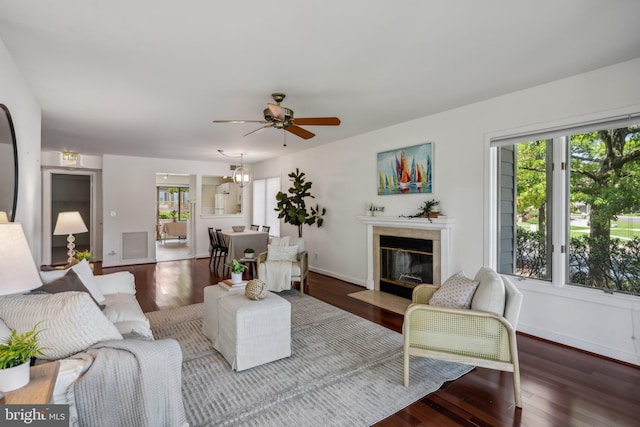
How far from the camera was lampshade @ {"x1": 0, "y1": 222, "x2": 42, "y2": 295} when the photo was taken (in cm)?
142

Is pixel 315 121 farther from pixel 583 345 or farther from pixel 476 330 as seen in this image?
pixel 583 345

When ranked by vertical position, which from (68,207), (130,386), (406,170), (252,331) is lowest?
(252,331)

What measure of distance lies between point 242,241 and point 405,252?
331 centimetres

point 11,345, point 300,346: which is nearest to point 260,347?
point 300,346

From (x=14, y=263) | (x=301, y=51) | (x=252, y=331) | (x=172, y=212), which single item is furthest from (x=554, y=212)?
(x=172, y=212)

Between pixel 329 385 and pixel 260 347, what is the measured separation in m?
0.68

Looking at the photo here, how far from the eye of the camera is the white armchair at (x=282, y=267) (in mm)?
4762

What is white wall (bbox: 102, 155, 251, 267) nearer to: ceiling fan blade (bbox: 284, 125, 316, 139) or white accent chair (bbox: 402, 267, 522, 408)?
ceiling fan blade (bbox: 284, 125, 316, 139)

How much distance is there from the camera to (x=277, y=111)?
10.2 feet

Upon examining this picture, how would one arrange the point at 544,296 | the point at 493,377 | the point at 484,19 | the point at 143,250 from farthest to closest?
the point at 143,250
the point at 544,296
the point at 493,377
the point at 484,19

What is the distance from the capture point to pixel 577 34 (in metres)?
2.33

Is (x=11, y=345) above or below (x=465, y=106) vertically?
below

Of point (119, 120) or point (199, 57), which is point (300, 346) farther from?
point (119, 120)

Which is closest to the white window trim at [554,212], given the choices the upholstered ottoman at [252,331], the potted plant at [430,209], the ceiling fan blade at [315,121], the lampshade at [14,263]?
the potted plant at [430,209]
